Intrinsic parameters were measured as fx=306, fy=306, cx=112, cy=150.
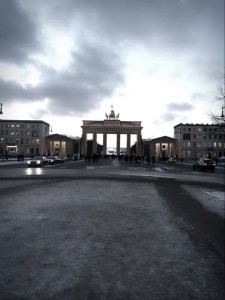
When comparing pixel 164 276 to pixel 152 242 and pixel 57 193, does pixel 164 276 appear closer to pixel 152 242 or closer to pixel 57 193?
pixel 152 242

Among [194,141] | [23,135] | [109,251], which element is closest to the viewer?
[109,251]

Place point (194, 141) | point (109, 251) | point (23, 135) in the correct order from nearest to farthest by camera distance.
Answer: point (109, 251) < point (194, 141) < point (23, 135)

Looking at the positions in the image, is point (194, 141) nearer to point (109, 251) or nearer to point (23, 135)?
point (23, 135)

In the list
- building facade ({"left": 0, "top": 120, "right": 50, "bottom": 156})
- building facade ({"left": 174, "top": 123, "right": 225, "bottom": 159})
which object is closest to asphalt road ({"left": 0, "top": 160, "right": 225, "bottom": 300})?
building facade ({"left": 174, "top": 123, "right": 225, "bottom": 159})

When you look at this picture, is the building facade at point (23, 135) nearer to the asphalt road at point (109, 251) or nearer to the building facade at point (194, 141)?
the building facade at point (194, 141)

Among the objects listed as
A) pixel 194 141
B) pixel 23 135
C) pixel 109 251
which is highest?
pixel 23 135

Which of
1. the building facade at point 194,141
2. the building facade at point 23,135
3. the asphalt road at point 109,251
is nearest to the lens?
the asphalt road at point 109,251

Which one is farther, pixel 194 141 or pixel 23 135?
pixel 23 135

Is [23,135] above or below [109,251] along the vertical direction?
above

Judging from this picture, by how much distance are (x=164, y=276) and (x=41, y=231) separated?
325 cm

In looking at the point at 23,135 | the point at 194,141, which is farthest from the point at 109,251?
the point at 23,135

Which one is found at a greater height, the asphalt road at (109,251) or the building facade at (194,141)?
the building facade at (194,141)

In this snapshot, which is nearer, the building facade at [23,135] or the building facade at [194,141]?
the building facade at [194,141]

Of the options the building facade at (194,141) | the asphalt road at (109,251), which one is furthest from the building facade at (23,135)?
the asphalt road at (109,251)
